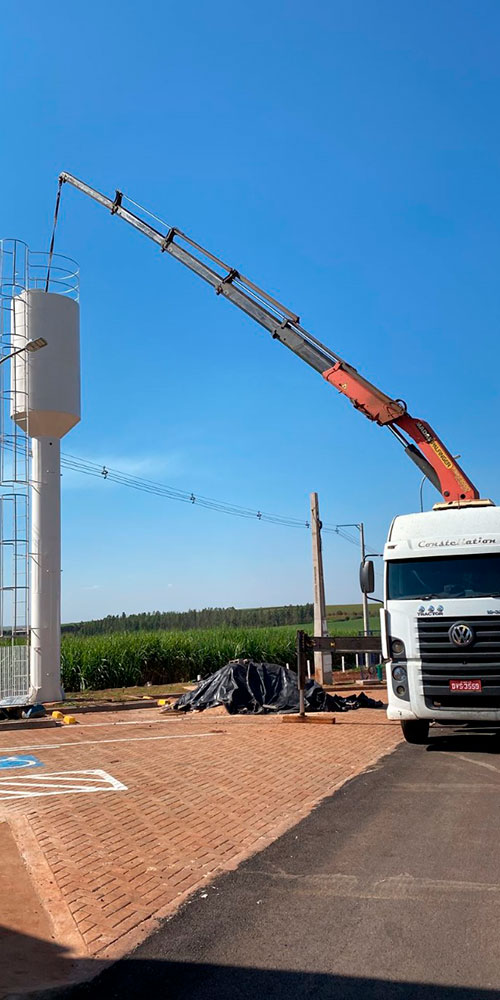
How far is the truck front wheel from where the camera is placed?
13.0m

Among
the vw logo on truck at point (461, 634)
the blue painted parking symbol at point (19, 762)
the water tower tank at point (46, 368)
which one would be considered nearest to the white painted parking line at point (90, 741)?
the blue painted parking symbol at point (19, 762)

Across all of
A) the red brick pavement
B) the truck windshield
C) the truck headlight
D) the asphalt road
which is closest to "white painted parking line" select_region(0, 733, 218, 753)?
the red brick pavement

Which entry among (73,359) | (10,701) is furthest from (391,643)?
(73,359)

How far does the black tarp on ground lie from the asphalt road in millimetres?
11512

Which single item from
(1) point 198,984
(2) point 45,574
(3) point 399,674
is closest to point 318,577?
(2) point 45,574

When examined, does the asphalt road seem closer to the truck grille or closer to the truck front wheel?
the truck grille

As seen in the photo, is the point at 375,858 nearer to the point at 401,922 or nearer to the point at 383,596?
the point at 401,922

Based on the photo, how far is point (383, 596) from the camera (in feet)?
41.7

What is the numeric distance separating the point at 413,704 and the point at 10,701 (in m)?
12.8

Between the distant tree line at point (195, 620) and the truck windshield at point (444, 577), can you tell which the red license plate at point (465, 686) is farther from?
the distant tree line at point (195, 620)

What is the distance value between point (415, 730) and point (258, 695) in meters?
7.83

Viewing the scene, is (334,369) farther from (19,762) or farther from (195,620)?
(195,620)

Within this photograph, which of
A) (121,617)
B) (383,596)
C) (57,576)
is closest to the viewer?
(383,596)

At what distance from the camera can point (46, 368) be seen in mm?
23156
